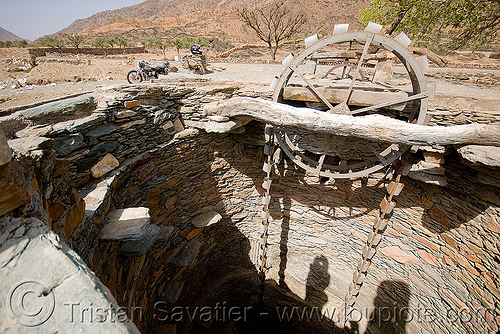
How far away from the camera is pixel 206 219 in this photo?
5.13 metres

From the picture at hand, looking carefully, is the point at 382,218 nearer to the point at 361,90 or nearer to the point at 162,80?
the point at 361,90

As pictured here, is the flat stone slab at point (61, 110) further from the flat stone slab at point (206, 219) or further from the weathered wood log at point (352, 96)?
the flat stone slab at point (206, 219)

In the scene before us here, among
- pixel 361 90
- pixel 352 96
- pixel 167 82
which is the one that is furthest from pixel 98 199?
pixel 361 90

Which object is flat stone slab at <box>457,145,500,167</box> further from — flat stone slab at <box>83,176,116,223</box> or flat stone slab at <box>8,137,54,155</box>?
flat stone slab at <box>8,137,54,155</box>

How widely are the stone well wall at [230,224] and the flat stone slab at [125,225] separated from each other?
0.6 inches

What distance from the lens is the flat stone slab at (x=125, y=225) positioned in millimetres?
2320

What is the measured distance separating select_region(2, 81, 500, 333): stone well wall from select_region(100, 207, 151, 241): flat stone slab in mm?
16

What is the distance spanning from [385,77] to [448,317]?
4694 millimetres

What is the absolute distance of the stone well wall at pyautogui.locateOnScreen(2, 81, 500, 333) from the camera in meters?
2.46

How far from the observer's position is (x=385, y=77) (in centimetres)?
466

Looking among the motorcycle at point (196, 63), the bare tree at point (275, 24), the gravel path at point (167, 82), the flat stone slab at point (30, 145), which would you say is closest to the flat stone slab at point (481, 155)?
the gravel path at point (167, 82)

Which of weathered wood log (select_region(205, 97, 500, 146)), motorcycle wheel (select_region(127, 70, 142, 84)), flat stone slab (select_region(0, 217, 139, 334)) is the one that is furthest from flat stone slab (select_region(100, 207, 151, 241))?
motorcycle wheel (select_region(127, 70, 142, 84))

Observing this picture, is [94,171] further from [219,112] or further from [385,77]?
[385,77]

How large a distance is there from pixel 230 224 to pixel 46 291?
5039 millimetres
